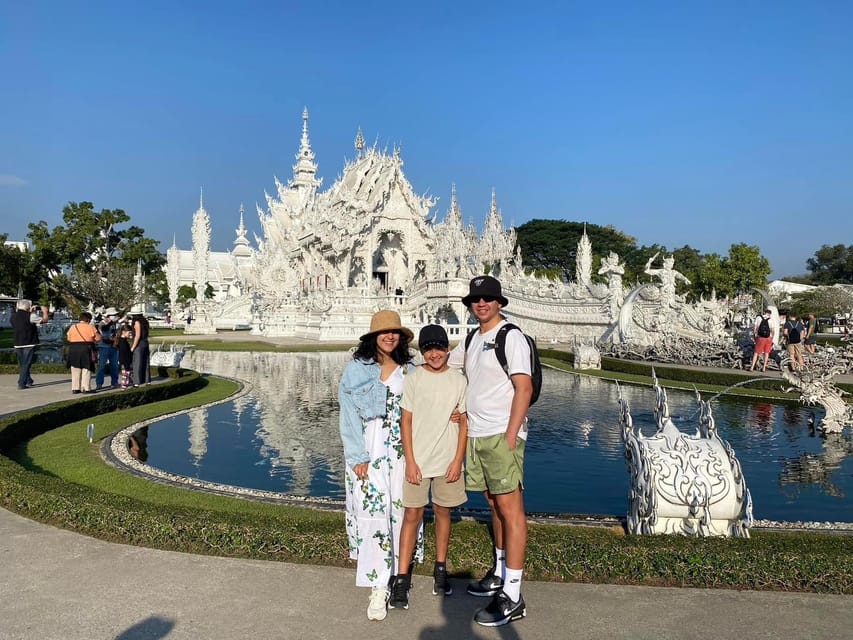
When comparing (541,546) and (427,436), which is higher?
(427,436)

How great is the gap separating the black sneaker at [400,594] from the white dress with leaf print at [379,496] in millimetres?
105

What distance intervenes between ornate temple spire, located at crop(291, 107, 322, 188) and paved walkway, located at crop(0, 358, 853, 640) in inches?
2380

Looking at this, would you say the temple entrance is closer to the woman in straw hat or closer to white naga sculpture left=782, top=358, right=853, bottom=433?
white naga sculpture left=782, top=358, right=853, bottom=433

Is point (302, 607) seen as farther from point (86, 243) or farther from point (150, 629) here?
point (86, 243)

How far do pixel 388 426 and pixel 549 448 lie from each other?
257 inches

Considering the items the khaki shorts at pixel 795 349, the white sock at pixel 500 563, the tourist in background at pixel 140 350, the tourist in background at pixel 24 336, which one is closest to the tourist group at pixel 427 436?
the white sock at pixel 500 563

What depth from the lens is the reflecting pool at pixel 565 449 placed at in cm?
818

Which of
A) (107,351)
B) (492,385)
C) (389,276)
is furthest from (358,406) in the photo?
(389,276)

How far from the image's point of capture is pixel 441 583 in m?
4.80

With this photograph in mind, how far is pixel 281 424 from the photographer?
40.8 ft

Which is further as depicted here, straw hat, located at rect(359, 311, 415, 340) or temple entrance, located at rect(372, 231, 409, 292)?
temple entrance, located at rect(372, 231, 409, 292)

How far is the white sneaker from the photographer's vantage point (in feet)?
14.2

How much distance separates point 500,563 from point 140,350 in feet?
41.0

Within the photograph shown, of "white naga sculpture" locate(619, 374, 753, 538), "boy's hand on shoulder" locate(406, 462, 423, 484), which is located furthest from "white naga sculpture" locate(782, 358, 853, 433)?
"boy's hand on shoulder" locate(406, 462, 423, 484)
